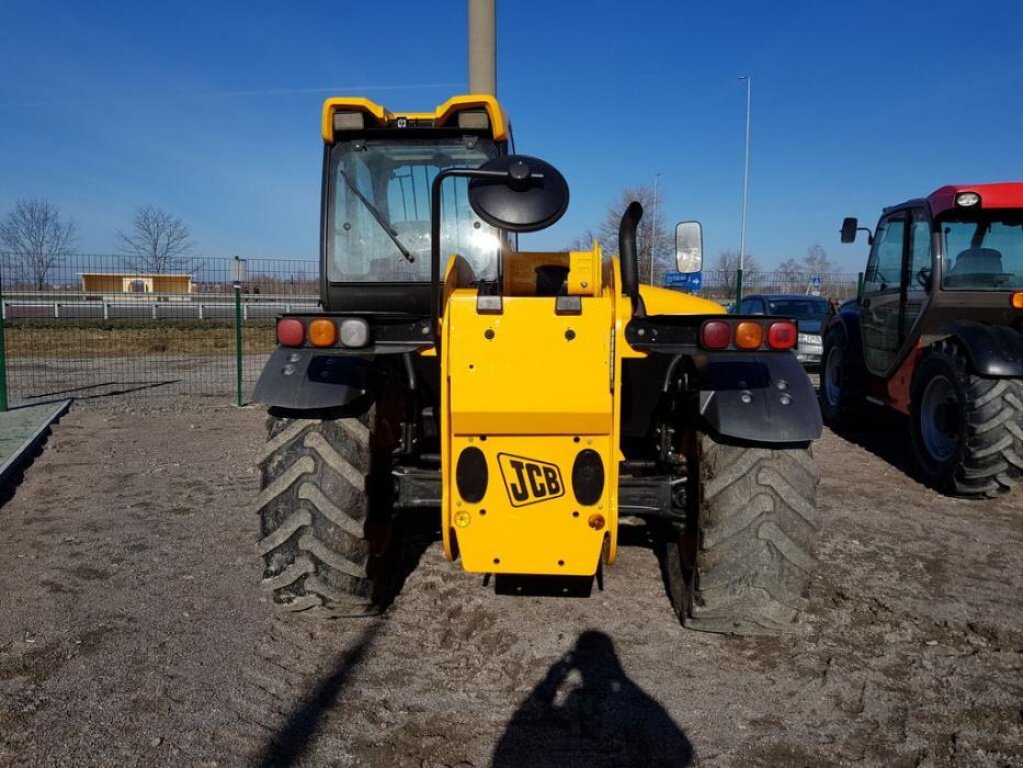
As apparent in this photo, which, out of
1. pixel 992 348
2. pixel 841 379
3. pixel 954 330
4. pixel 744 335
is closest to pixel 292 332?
pixel 744 335

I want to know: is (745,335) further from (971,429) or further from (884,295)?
(884,295)

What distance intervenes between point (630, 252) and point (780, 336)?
2.23 feet

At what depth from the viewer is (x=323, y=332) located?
3.01 metres

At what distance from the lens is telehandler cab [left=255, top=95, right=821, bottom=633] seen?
2.80 meters

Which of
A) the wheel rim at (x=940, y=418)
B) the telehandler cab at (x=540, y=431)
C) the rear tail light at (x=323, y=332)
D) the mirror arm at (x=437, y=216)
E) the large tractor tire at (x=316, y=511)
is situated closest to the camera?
the mirror arm at (x=437, y=216)

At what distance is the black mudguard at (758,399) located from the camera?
10.1 ft

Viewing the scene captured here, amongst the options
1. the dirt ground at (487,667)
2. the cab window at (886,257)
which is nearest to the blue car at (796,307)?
the cab window at (886,257)

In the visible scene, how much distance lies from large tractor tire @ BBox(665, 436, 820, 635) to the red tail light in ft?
1.87

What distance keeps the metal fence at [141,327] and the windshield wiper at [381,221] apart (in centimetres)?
474

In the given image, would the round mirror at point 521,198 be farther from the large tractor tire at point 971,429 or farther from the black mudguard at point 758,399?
the large tractor tire at point 971,429

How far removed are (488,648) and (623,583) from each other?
1.04 meters

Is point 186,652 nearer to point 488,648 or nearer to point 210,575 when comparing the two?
point 210,575

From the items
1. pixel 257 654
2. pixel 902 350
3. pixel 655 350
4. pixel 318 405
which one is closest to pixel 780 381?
pixel 655 350

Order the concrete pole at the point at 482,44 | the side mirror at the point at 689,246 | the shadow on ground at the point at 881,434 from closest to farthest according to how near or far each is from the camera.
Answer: the side mirror at the point at 689,246, the shadow on ground at the point at 881,434, the concrete pole at the point at 482,44
